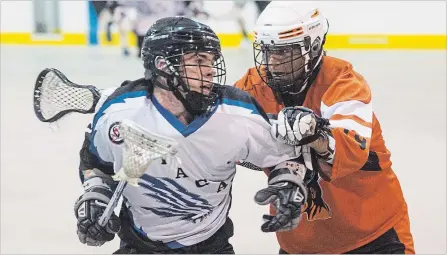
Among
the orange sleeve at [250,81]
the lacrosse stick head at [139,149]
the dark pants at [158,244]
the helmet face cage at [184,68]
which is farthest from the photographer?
the orange sleeve at [250,81]

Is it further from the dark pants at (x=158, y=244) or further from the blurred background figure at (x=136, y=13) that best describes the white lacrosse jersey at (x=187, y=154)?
the blurred background figure at (x=136, y=13)

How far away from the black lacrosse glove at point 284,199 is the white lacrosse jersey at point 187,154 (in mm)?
79

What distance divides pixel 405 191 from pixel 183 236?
214 centimetres

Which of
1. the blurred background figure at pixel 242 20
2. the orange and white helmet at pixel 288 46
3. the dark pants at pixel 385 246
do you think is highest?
the orange and white helmet at pixel 288 46

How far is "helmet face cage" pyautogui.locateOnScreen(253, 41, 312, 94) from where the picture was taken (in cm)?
197

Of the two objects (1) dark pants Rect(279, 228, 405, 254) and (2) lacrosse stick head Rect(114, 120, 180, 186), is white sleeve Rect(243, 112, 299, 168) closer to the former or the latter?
(2) lacrosse stick head Rect(114, 120, 180, 186)

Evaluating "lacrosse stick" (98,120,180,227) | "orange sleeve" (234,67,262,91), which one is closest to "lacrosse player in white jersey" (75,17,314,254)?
"lacrosse stick" (98,120,180,227)

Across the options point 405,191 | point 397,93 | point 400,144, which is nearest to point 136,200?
point 405,191

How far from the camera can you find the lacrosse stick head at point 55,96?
1.90 metres

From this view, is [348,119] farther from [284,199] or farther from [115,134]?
[115,134]

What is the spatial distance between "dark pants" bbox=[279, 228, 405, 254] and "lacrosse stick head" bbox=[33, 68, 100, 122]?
2.99 ft

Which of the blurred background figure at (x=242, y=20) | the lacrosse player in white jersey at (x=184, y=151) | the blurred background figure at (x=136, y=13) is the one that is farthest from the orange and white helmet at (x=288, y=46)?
the blurred background figure at (x=242, y=20)

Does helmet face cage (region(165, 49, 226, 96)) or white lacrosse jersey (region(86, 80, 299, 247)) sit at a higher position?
helmet face cage (region(165, 49, 226, 96))

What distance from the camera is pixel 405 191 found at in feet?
12.1
